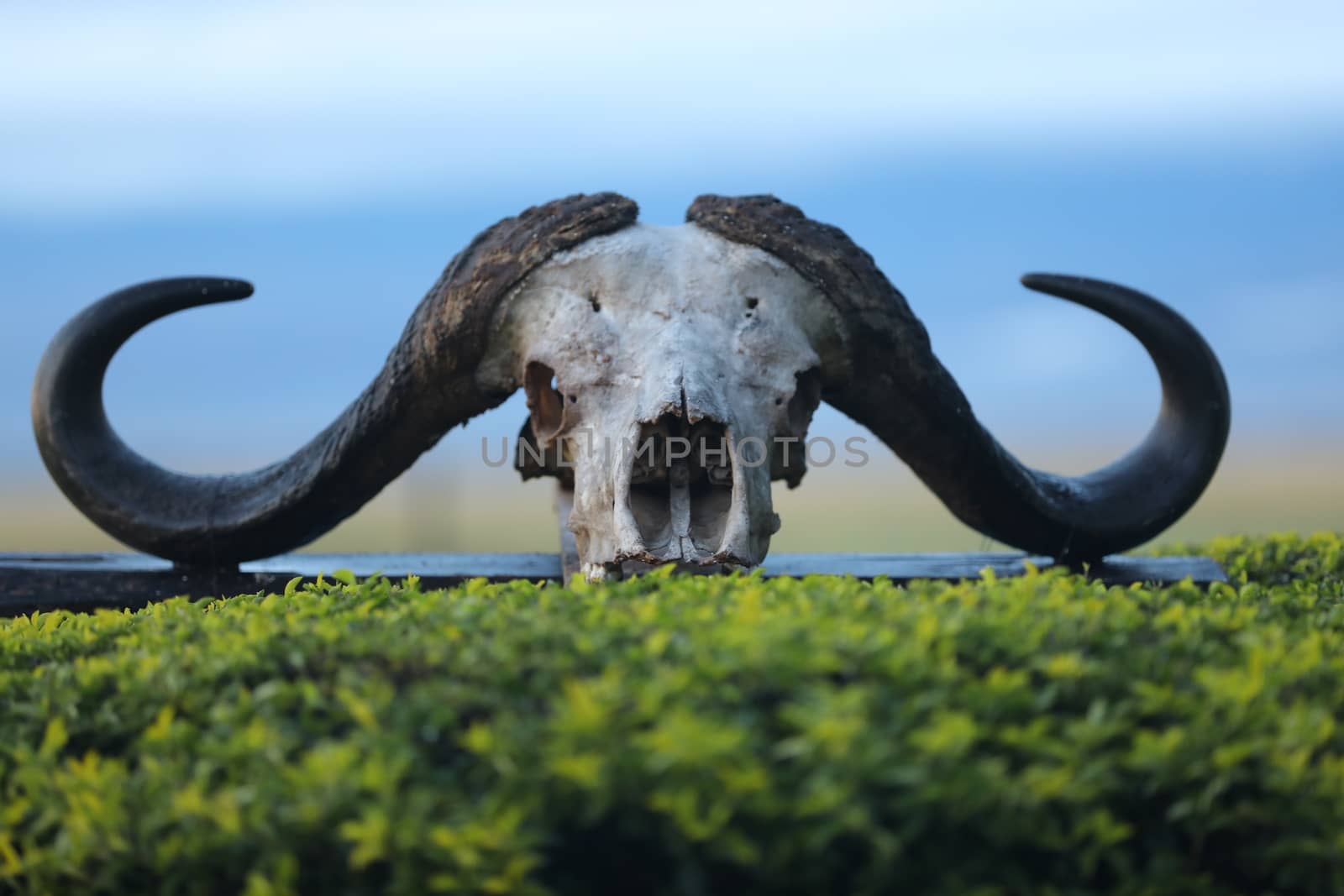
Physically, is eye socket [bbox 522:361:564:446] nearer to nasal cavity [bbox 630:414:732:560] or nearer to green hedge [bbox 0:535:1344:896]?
nasal cavity [bbox 630:414:732:560]

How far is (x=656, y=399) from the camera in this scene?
179 inches

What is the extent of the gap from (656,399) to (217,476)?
292 centimetres

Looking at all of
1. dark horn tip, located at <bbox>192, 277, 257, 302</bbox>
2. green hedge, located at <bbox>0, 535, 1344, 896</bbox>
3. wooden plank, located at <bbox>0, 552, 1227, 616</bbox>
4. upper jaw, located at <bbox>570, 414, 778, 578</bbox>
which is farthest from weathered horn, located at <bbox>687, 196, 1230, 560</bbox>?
green hedge, located at <bbox>0, 535, 1344, 896</bbox>

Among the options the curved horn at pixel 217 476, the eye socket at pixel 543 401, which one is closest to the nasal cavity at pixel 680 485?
the eye socket at pixel 543 401

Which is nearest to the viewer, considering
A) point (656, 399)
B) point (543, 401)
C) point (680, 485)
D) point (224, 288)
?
point (656, 399)

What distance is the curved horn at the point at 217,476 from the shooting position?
5.84 meters

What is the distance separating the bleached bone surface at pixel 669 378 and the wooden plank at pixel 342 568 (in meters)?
1.40

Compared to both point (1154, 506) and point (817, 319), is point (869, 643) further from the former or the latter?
point (1154, 506)

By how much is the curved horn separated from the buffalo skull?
0.01 m

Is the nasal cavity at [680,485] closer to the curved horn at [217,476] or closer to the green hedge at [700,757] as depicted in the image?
the curved horn at [217,476]

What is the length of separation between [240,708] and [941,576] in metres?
4.63

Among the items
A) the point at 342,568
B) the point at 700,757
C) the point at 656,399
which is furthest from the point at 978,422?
the point at 700,757

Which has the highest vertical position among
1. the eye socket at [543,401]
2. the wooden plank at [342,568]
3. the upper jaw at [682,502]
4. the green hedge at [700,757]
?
the eye socket at [543,401]

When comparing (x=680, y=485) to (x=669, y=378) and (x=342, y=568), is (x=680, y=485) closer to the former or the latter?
(x=669, y=378)
